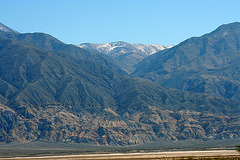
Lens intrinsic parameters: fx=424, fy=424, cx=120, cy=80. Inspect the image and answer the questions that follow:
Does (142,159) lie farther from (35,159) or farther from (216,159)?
(35,159)

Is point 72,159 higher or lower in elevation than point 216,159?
lower

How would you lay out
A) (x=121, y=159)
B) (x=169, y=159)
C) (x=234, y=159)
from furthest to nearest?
(x=121, y=159) → (x=169, y=159) → (x=234, y=159)

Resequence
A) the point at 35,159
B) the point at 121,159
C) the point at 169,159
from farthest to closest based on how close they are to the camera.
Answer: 1. the point at 35,159
2. the point at 121,159
3. the point at 169,159

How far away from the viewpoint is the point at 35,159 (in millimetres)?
172125

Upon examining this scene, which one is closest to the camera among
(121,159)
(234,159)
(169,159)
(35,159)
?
(234,159)

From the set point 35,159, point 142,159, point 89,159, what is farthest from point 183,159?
point 35,159

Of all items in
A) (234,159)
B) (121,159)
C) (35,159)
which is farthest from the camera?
(35,159)

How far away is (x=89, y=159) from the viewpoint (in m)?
162

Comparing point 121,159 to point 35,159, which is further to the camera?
point 35,159

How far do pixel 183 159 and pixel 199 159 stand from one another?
5.53m

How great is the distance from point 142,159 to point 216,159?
89.7 ft

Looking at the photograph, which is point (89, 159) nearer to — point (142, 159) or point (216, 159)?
point (142, 159)

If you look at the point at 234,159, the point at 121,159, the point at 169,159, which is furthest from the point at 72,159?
the point at 234,159

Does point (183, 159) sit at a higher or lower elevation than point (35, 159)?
higher
